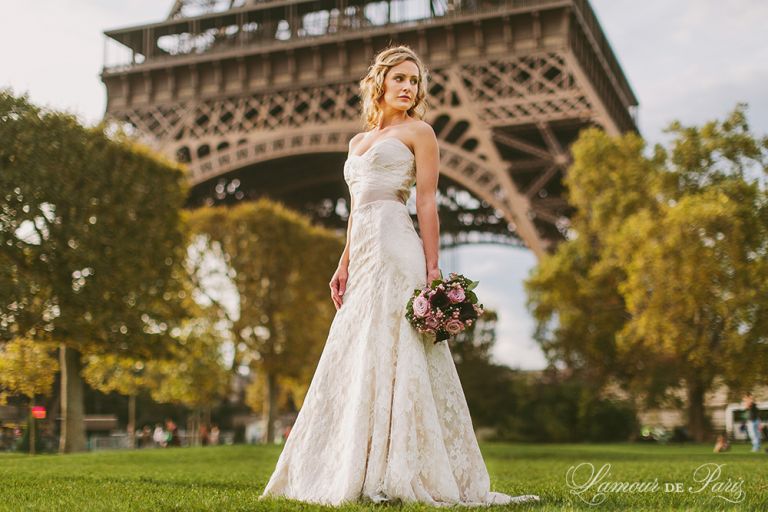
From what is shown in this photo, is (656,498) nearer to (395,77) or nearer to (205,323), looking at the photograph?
(395,77)

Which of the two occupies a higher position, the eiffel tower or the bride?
the eiffel tower

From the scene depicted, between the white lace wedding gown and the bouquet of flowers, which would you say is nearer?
the white lace wedding gown

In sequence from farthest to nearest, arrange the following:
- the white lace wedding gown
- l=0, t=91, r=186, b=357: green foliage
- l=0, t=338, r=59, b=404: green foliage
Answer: l=0, t=91, r=186, b=357: green foliage
l=0, t=338, r=59, b=404: green foliage
the white lace wedding gown

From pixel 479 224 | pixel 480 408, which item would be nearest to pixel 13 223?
pixel 480 408

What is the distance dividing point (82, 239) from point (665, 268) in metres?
Answer: 13.2

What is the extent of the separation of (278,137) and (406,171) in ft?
80.4

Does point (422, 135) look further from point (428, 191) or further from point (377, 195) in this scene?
point (377, 195)

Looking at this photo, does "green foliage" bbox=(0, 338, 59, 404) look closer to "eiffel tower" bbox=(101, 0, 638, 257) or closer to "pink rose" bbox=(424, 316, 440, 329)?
"pink rose" bbox=(424, 316, 440, 329)

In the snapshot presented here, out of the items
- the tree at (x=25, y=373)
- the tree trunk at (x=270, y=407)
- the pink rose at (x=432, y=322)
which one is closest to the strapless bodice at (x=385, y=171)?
the pink rose at (x=432, y=322)

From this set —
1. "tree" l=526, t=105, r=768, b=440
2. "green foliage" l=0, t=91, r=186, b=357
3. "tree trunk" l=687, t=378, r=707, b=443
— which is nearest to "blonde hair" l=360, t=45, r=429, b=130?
"green foliage" l=0, t=91, r=186, b=357

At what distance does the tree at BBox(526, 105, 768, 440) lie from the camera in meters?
21.1

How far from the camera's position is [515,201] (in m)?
25.2

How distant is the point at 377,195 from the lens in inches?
204

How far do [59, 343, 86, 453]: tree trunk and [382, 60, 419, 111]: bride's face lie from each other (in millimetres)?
14626
